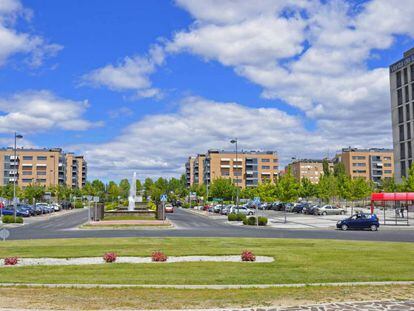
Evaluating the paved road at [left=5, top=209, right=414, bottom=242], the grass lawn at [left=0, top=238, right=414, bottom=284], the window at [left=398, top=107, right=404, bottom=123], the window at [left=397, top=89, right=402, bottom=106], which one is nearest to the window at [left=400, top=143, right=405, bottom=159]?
the window at [left=398, top=107, right=404, bottom=123]

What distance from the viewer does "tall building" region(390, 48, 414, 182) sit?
89.8 m

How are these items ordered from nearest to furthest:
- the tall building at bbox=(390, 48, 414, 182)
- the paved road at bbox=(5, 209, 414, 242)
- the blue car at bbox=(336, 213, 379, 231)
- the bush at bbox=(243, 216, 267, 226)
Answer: the paved road at bbox=(5, 209, 414, 242) → the blue car at bbox=(336, 213, 379, 231) → the bush at bbox=(243, 216, 267, 226) → the tall building at bbox=(390, 48, 414, 182)

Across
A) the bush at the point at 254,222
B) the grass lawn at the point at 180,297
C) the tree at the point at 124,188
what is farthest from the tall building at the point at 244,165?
the grass lawn at the point at 180,297

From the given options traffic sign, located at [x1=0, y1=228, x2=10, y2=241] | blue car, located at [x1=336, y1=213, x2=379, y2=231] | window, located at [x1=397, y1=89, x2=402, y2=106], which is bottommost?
blue car, located at [x1=336, y1=213, x2=379, y2=231]

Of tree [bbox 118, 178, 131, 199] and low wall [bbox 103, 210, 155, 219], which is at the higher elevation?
tree [bbox 118, 178, 131, 199]

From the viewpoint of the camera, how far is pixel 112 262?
57.4ft

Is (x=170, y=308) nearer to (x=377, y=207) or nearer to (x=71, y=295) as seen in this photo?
(x=71, y=295)

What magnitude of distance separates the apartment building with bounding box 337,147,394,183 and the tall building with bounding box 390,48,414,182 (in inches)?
3709

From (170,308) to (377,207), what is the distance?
95.3 metres

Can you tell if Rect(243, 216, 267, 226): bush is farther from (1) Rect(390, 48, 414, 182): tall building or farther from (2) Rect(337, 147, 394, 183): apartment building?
(2) Rect(337, 147, 394, 183): apartment building

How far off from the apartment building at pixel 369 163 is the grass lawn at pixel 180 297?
183 m

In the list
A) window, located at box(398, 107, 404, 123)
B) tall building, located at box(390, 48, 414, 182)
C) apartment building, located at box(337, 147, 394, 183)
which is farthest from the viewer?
apartment building, located at box(337, 147, 394, 183)

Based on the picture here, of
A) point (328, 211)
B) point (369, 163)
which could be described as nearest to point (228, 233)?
point (328, 211)

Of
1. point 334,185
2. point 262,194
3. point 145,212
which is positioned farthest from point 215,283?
point 334,185
